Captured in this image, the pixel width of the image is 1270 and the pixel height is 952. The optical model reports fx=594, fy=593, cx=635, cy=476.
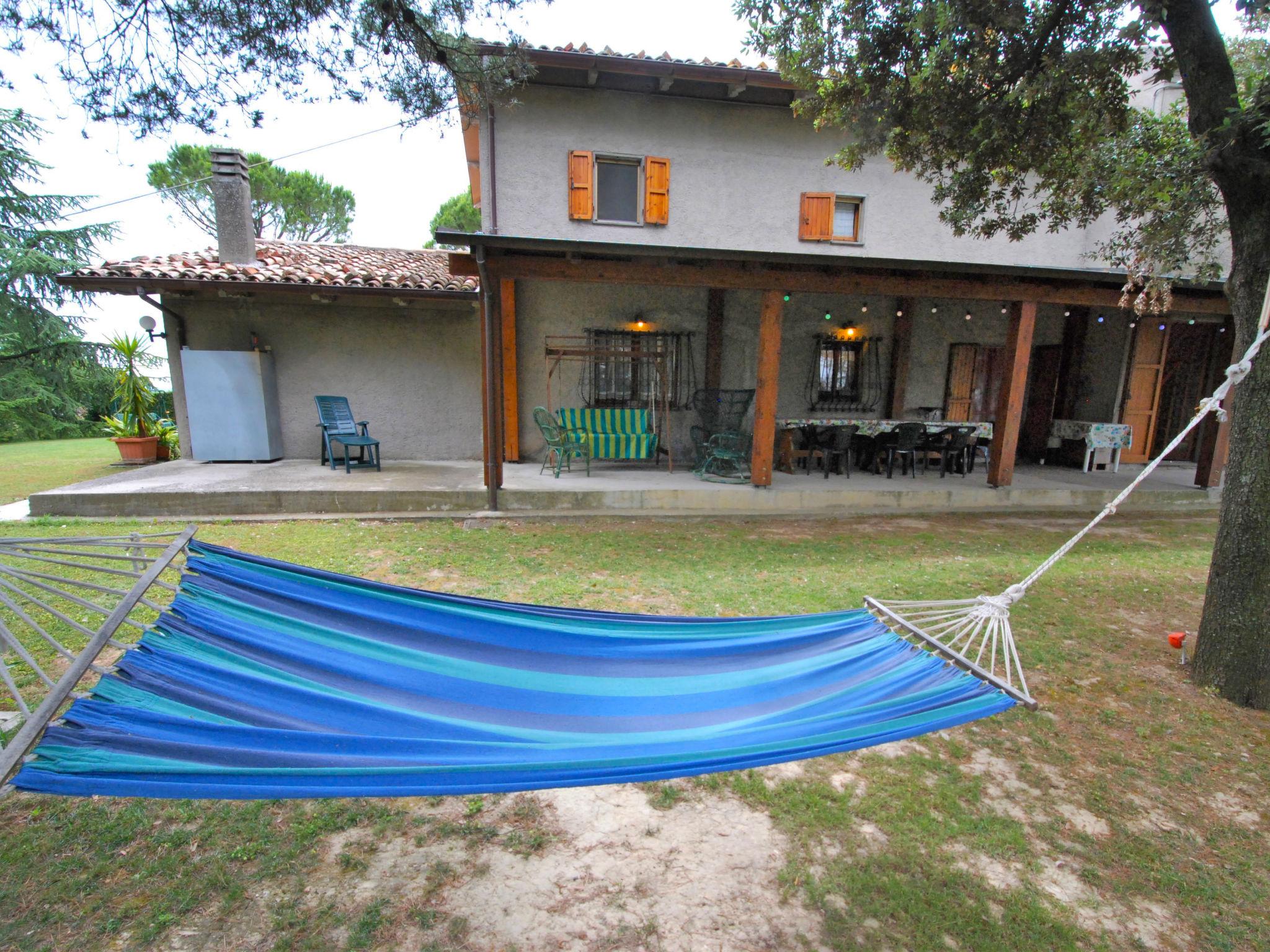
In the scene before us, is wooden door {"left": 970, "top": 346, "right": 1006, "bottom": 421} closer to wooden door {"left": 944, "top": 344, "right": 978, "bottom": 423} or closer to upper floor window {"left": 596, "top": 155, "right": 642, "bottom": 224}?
wooden door {"left": 944, "top": 344, "right": 978, "bottom": 423}

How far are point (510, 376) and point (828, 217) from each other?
4.85 m

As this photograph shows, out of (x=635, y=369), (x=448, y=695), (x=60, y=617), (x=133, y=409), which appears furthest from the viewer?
(x=635, y=369)

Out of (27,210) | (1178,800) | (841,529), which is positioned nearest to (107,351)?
(27,210)

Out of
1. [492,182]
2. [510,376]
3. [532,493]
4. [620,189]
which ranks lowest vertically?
[532,493]

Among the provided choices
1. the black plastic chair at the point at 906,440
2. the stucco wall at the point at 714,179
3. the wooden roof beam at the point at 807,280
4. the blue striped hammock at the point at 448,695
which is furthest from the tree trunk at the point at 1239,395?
the stucco wall at the point at 714,179

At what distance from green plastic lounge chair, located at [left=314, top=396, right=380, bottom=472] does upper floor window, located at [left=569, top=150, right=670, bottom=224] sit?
369 cm

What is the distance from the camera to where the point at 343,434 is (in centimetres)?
670

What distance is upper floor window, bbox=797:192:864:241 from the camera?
8.05m

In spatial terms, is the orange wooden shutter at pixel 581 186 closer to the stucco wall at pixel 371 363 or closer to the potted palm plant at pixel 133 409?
the stucco wall at pixel 371 363

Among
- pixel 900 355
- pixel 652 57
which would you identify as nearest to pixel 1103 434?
pixel 900 355

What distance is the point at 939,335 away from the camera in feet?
28.8

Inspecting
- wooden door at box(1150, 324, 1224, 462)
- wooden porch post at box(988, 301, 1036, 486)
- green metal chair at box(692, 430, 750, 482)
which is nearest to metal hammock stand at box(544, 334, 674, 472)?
green metal chair at box(692, 430, 750, 482)

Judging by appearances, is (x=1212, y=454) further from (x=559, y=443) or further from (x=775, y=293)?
(x=559, y=443)

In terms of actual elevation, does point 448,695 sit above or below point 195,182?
below
